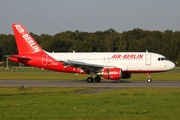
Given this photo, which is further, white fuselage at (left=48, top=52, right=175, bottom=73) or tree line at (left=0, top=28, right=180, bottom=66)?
tree line at (left=0, top=28, right=180, bottom=66)

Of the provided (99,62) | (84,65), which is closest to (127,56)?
(99,62)

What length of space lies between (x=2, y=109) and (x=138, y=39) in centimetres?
10650

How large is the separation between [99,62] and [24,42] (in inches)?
356

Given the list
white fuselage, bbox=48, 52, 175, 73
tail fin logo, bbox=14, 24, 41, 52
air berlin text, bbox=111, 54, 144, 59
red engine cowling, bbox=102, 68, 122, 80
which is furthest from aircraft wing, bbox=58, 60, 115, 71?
tail fin logo, bbox=14, 24, 41, 52

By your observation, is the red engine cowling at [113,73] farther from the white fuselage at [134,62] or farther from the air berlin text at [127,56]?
the air berlin text at [127,56]

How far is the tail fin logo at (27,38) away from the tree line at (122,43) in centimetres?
5877

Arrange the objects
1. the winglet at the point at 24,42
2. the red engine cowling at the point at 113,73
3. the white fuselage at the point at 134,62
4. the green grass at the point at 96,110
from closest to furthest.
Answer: the green grass at the point at 96,110 < the red engine cowling at the point at 113,73 < the white fuselage at the point at 134,62 < the winglet at the point at 24,42

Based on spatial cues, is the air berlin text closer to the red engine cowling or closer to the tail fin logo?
the red engine cowling

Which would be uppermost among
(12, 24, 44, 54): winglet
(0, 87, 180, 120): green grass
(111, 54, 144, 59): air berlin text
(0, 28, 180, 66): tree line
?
(0, 28, 180, 66): tree line

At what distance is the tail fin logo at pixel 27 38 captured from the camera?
155ft

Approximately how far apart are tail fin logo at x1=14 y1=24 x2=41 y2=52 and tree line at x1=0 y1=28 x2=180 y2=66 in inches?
2314

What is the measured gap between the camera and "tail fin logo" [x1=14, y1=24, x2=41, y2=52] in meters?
47.2

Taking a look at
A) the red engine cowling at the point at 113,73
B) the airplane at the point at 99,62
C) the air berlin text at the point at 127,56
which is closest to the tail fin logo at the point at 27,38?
the airplane at the point at 99,62

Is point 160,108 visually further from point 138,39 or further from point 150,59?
point 138,39
